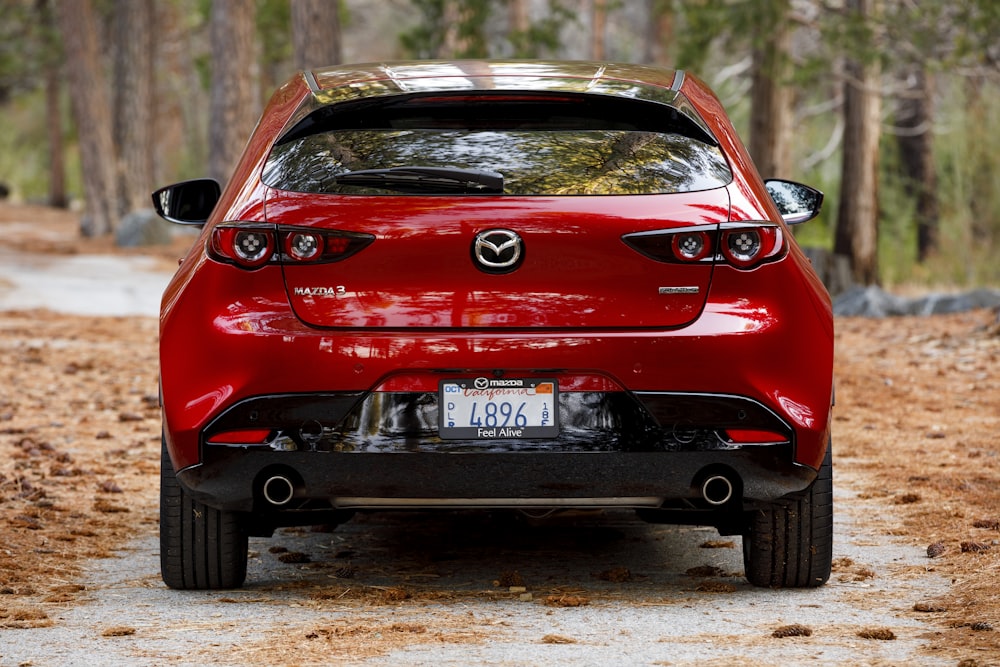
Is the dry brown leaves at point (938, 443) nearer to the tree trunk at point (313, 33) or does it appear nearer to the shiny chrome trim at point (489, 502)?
the shiny chrome trim at point (489, 502)

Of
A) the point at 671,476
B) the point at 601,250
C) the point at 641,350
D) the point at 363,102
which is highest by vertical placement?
the point at 363,102

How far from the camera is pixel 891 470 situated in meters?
7.59

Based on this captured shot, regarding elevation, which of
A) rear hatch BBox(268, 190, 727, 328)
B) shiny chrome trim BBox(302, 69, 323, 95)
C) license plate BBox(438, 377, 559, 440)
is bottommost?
license plate BBox(438, 377, 559, 440)

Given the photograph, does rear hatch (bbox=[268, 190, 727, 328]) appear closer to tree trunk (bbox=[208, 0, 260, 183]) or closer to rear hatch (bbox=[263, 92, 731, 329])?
rear hatch (bbox=[263, 92, 731, 329])

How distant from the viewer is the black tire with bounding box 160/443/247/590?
4.86 metres

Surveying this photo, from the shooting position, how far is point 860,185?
20.1m

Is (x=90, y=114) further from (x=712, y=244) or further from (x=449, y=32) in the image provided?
(x=712, y=244)

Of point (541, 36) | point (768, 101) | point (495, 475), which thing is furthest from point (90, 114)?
point (495, 475)

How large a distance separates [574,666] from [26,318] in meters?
13.0

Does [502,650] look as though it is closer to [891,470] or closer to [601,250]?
[601,250]

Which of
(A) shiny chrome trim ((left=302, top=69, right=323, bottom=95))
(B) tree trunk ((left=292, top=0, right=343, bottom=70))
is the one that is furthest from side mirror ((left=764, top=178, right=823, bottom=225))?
(B) tree trunk ((left=292, top=0, right=343, bottom=70))

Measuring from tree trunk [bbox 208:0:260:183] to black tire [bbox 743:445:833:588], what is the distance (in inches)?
780

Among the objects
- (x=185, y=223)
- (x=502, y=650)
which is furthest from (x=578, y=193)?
(x=185, y=223)

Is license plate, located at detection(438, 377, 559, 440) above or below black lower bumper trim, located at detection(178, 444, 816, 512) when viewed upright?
above
